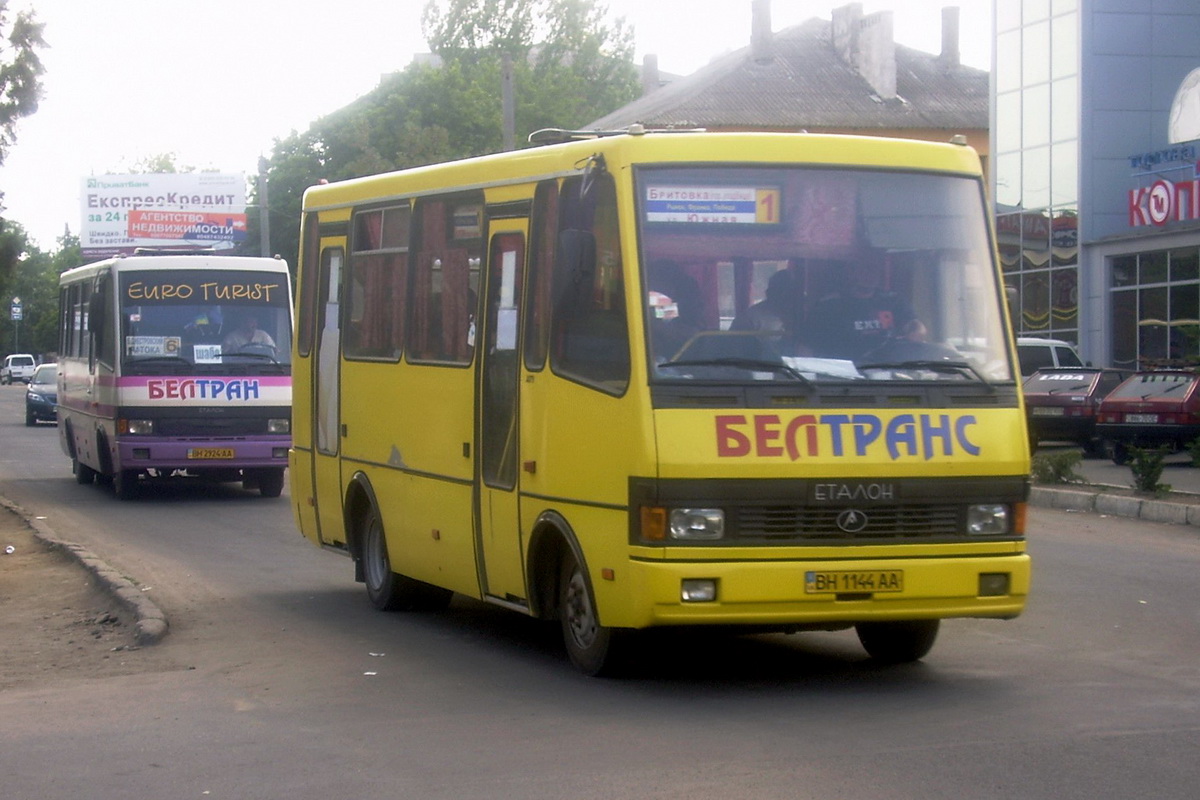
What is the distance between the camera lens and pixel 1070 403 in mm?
27844

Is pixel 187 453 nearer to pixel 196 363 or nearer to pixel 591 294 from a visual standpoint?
pixel 196 363

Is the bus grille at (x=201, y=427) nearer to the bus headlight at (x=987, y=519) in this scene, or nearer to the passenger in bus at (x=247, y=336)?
the passenger in bus at (x=247, y=336)

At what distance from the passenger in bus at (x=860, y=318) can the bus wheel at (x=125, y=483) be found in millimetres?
13985

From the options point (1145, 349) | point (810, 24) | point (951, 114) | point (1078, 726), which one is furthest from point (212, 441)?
point (810, 24)

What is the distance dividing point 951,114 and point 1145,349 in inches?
1229

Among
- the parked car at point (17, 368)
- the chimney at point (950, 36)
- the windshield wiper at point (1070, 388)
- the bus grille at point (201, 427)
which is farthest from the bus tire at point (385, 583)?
the parked car at point (17, 368)

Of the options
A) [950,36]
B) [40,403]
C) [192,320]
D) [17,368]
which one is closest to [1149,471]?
[192,320]

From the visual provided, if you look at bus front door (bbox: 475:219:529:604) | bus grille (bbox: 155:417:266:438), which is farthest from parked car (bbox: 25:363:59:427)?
bus front door (bbox: 475:219:529:604)

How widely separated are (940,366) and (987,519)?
0.73 m

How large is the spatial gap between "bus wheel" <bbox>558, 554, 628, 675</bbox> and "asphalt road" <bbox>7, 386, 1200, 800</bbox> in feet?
0.39

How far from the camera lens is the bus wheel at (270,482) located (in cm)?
2127

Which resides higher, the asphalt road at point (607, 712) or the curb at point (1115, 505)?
the asphalt road at point (607, 712)

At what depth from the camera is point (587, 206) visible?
8.58 metres

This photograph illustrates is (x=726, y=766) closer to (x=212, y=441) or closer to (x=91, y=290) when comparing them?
(x=212, y=441)
